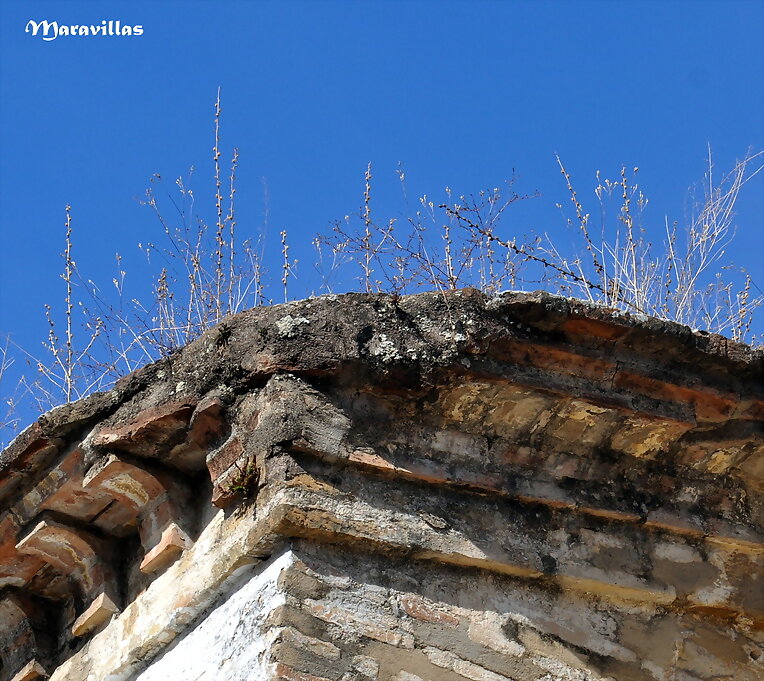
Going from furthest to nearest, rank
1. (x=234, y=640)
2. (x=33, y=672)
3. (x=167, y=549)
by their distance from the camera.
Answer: (x=33, y=672) → (x=167, y=549) → (x=234, y=640)

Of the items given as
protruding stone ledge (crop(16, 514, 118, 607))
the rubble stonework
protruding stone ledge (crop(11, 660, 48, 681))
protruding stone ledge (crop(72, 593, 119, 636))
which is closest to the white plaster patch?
the rubble stonework

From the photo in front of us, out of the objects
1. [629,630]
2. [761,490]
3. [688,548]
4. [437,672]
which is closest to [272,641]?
[437,672]

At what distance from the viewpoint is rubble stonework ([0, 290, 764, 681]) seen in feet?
12.6

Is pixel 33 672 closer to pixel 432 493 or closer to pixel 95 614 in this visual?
pixel 95 614

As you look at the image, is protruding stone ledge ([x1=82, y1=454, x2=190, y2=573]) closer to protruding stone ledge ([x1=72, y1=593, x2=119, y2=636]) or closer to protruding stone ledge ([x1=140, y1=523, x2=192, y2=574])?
protruding stone ledge ([x1=140, y1=523, x2=192, y2=574])

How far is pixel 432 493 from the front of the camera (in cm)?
406

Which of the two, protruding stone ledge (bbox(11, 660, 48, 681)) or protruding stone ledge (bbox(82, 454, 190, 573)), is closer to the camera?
protruding stone ledge (bbox(82, 454, 190, 573))

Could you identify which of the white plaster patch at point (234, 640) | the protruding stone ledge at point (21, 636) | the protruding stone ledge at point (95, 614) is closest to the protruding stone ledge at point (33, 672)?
Result: the protruding stone ledge at point (21, 636)

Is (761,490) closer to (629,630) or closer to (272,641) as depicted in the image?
(629,630)

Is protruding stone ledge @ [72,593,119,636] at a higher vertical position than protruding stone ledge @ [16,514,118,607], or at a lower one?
lower

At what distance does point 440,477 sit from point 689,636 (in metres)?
1.07

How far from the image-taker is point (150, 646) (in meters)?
4.20

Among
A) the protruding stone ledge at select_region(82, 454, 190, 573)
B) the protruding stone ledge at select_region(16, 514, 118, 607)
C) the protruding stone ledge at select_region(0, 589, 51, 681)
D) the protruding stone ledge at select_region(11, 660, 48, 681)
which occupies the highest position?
the protruding stone ledge at select_region(82, 454, 190, 573)

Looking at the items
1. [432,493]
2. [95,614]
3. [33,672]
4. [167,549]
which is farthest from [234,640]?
[33,672]
